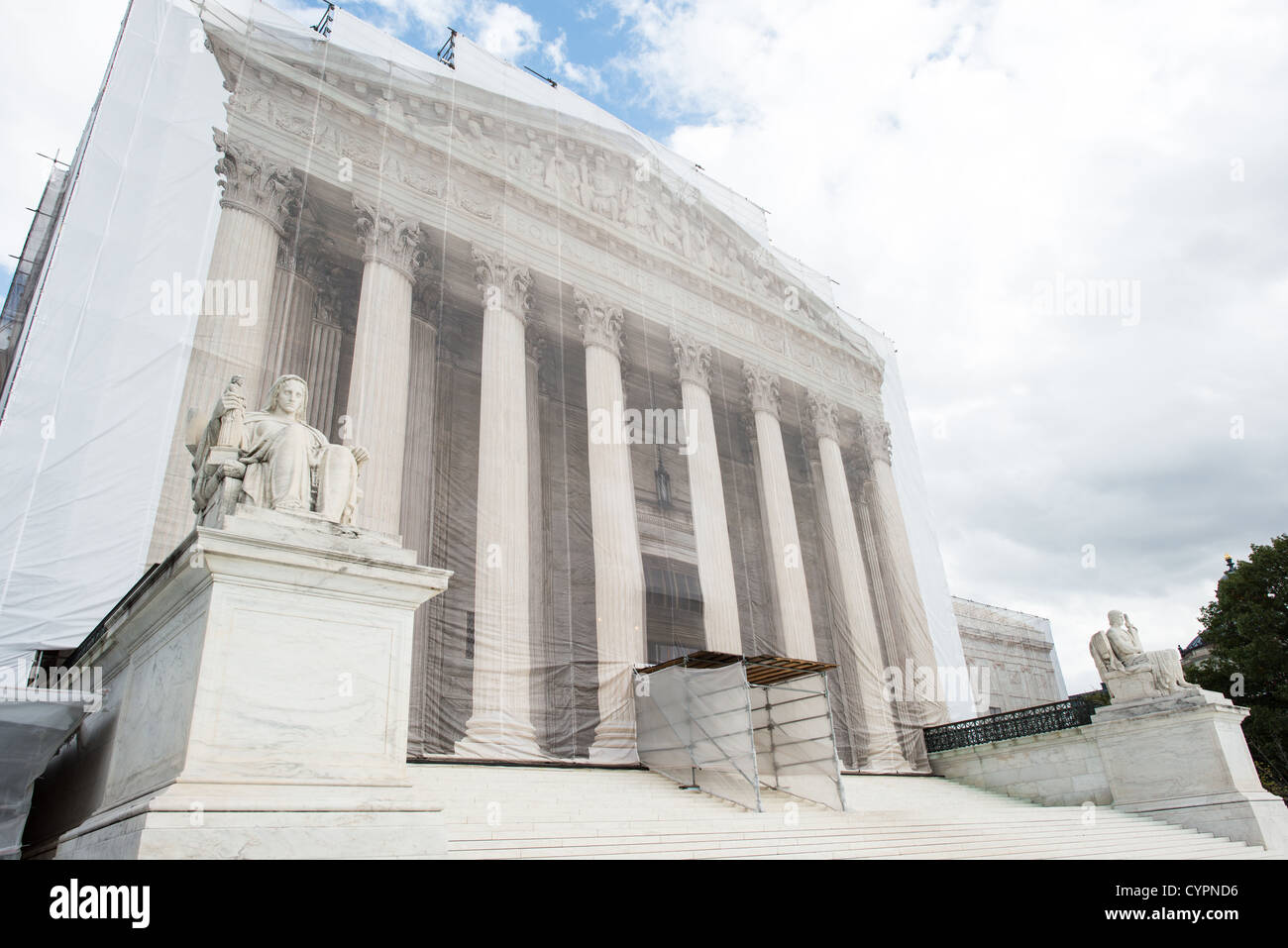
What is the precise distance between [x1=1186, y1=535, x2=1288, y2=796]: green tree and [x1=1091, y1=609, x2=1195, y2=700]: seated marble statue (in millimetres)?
10725

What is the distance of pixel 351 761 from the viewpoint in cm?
409

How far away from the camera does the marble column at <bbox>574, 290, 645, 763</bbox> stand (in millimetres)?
13391

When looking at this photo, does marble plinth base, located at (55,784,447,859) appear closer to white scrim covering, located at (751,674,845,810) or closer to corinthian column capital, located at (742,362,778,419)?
white scrim covering, located at (751,674,845,810)

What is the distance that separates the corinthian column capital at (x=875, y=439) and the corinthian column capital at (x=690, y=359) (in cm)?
577

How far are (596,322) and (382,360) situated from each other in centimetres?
511

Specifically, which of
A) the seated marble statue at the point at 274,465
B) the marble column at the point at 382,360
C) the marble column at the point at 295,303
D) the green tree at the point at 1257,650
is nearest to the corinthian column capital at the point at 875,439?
the green tree at the point at 1257,650

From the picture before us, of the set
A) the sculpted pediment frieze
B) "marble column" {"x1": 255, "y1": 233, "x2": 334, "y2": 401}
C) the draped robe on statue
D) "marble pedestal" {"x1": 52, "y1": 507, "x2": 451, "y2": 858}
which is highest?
the sculpted pediment frieze

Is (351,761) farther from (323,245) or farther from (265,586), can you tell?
(323,245)

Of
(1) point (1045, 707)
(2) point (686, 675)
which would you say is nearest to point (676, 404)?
(2) point (686, 675)

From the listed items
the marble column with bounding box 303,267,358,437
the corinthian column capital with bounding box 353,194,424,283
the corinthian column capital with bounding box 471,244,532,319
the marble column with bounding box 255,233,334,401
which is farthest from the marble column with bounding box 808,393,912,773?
the marble column with bounding box 255,233,334,401

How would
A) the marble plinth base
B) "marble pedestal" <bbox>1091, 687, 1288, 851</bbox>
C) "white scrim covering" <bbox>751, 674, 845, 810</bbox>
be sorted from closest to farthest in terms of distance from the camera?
the marble plinth base, "marble pedestal" <bbox>1091, 687, 1288, 851</bbox>, "white scrim covering" <bbox>751, 674, 845, 810</bbox>

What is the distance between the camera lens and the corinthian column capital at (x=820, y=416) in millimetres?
21266

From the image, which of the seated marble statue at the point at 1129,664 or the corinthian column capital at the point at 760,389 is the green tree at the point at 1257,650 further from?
the corinthian column capital at the point at 760,389

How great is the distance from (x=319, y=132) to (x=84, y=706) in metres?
11.6
